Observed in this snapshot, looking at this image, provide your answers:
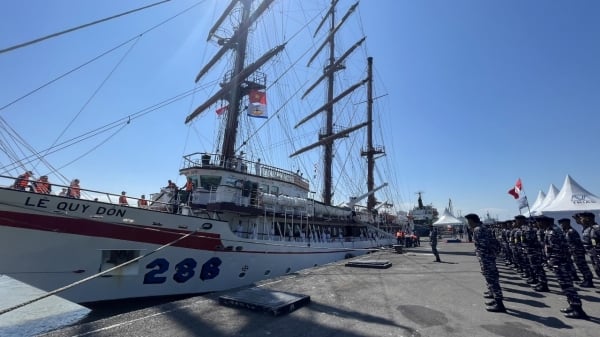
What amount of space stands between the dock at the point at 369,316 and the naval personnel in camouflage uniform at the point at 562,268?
0.19 metres

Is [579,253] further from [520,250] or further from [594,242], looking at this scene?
[520,250]

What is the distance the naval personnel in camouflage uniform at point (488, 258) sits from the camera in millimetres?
5781

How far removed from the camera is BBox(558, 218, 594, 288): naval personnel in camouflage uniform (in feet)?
27.6

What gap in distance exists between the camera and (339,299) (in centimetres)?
669

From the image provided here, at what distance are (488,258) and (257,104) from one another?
17.0 metres

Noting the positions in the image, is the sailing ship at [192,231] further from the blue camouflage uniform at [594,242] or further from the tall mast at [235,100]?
the blue camouflage uniform at [594,242]

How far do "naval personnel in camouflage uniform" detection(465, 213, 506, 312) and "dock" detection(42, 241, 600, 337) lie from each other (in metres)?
0.24

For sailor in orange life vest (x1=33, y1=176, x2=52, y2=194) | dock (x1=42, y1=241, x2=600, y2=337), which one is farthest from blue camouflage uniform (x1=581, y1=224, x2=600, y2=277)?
sailor in orange life vest (x1=33, y1=176, x2=52, y2=194)

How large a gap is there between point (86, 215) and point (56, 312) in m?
5.89

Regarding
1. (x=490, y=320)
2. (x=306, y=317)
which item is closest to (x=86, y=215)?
(x=306, y=317)

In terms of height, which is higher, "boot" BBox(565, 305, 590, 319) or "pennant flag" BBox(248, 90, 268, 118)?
"pennant flag" BBox(248, 90, 268, 118)

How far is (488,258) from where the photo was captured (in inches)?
238

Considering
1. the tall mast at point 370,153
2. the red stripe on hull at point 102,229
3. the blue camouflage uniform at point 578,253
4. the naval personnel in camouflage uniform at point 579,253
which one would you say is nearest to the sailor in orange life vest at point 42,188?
the red stripe on hull at point 102,229

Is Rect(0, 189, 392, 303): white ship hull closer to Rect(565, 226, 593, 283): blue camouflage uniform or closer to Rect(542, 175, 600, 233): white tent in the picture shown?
Rect(565, 226, 593, 283): blue camouflage uniform
